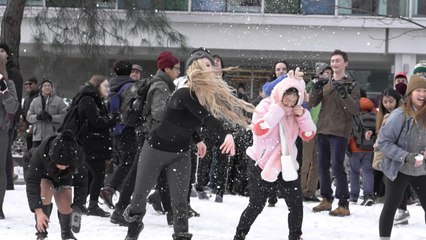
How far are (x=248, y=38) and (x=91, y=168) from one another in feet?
49.5

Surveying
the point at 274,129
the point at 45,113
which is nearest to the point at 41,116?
the point at 45,113

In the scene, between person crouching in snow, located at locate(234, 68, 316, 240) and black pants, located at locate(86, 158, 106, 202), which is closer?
person crouching in snow, located at locate(234, 68, 316, 240)

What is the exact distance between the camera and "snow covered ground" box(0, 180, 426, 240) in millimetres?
8875

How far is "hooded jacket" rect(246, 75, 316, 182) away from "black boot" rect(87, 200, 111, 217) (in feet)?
7.93

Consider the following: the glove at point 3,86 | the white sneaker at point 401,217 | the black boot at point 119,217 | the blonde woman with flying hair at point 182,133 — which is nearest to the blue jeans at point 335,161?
the white sneaker at point 401,217

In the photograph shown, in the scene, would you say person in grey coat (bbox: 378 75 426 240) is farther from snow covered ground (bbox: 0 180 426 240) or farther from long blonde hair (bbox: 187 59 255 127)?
long blonde hair (bbox: 187 59 255 127)

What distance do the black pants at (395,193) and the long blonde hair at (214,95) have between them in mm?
1536

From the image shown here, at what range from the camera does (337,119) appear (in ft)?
35.2

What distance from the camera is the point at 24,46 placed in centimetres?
2494

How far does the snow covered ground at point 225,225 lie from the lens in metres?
8.88

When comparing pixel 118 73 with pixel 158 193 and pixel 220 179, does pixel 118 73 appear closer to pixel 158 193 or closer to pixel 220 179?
pixel 158 193

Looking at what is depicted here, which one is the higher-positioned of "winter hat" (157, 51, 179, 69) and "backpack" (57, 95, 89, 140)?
"winter hat" (157, 51, 179, 69)

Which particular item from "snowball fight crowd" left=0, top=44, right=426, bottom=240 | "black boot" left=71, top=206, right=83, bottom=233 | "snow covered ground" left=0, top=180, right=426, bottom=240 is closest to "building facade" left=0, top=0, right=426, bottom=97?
"snow covered ground" left=0, top=180, right=426, bottom=240

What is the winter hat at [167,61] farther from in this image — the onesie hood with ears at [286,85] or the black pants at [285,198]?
the black pants at [285,198]
